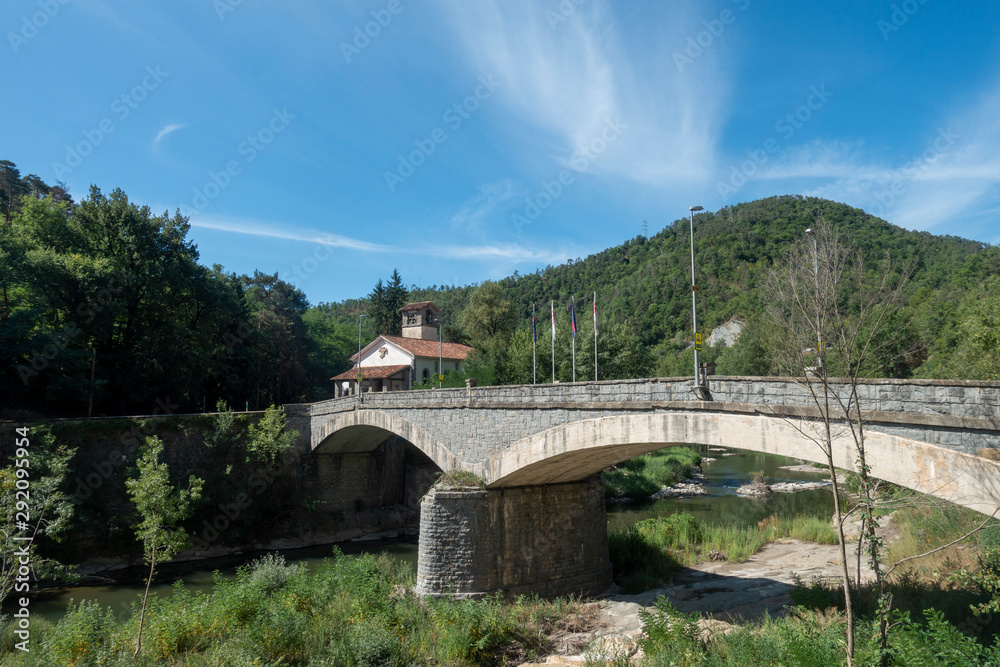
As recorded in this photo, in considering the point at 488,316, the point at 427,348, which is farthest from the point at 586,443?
the point at 488,316

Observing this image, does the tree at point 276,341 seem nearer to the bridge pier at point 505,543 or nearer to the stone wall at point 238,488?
the stone wall at point 238,488

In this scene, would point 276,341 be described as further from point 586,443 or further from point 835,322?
point 835,322

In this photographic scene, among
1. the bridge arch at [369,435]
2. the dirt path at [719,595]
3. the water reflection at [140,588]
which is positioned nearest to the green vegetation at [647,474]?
the dirt path at [719,595]

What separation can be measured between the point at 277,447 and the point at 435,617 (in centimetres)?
1809

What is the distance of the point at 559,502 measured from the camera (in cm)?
1708

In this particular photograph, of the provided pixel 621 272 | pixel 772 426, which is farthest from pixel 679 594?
pixel 621 272

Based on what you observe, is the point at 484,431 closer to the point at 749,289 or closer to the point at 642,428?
the point at 642,428

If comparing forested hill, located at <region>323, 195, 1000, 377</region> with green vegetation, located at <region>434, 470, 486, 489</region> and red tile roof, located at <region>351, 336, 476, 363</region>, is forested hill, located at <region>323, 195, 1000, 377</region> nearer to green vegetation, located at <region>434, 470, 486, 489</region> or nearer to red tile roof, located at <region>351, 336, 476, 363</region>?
red tile roof, located at <region>351, 336, 476, 363</region>

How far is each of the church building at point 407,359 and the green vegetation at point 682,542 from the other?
2174cm

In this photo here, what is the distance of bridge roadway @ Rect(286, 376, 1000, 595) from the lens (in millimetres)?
7746

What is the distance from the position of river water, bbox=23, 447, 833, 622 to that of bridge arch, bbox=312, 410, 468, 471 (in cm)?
510

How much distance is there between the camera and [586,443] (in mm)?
13258

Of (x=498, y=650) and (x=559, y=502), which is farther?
(x=559, y=502)

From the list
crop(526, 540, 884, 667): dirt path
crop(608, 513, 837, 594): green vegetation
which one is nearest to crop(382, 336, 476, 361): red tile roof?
crop(608, 513, 837, 594): green vegetation
